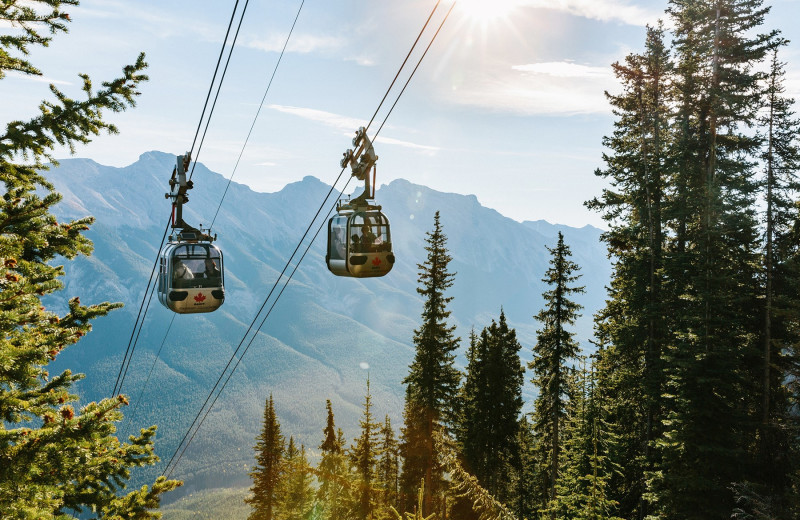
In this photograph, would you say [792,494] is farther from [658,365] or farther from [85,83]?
[85,83]

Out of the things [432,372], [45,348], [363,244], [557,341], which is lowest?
[432,372]

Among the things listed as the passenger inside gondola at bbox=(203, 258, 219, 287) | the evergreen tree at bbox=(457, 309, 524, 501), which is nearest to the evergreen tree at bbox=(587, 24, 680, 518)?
the evergreen tree at bbox=(457, 309, 524, 501)

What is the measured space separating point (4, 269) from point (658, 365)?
85.3 feet

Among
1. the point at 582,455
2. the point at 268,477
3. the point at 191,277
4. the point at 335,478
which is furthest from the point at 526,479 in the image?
the point at 191,277

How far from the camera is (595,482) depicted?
12234 millimetres

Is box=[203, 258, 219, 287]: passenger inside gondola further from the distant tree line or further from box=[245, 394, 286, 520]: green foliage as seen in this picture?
box=[245, 394, 286, 520]: green foliage

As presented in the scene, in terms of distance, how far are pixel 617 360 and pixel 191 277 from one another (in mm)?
25091

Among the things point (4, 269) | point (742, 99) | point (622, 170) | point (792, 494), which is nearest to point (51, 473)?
point (4, 269)

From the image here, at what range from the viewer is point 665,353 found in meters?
22.5

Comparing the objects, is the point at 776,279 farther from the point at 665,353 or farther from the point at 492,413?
the point at 492,413

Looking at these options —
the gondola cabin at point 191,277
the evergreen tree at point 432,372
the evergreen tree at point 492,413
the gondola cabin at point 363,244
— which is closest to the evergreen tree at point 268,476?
the evergreen tree at point 432,372

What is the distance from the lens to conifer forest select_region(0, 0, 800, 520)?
6.82m

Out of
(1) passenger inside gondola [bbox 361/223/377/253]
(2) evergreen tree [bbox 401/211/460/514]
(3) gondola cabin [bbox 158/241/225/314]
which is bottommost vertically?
(2) evergreen tree [bbox 401/211/460/514]

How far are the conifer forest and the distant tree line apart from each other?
4.4 inches
